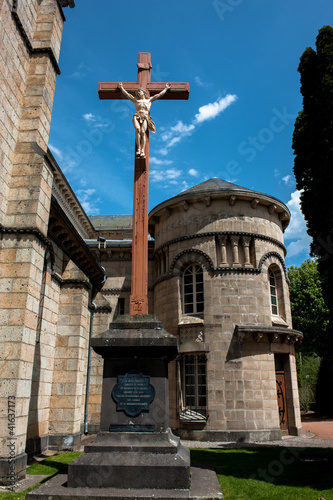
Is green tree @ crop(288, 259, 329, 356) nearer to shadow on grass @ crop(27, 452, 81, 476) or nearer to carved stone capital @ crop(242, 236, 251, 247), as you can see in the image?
carved stone capital @ crop(242, 236, 251, 247)

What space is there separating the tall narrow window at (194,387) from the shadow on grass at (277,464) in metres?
3.32

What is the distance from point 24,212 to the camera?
864cm

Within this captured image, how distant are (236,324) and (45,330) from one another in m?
7.76

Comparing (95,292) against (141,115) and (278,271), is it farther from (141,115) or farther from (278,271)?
(141,115)

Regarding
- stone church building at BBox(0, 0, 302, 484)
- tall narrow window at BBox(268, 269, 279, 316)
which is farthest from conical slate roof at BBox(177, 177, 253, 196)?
tall narrow window at BBox(268, 269, 279, 316)

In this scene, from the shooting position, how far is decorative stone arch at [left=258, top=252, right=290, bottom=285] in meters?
16.8

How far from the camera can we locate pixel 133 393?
648 cm

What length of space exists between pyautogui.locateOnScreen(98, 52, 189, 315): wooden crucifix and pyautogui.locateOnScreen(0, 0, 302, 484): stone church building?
7.48ft

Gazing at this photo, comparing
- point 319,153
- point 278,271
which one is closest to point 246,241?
point 278,271

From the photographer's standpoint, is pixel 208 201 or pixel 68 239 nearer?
pixel 68 239

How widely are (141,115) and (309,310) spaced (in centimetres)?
2570

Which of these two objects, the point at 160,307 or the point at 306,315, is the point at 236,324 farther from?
the point at 306,315

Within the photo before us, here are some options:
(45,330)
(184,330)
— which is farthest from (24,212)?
(184,330)

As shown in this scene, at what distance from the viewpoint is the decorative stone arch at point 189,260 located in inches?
653
